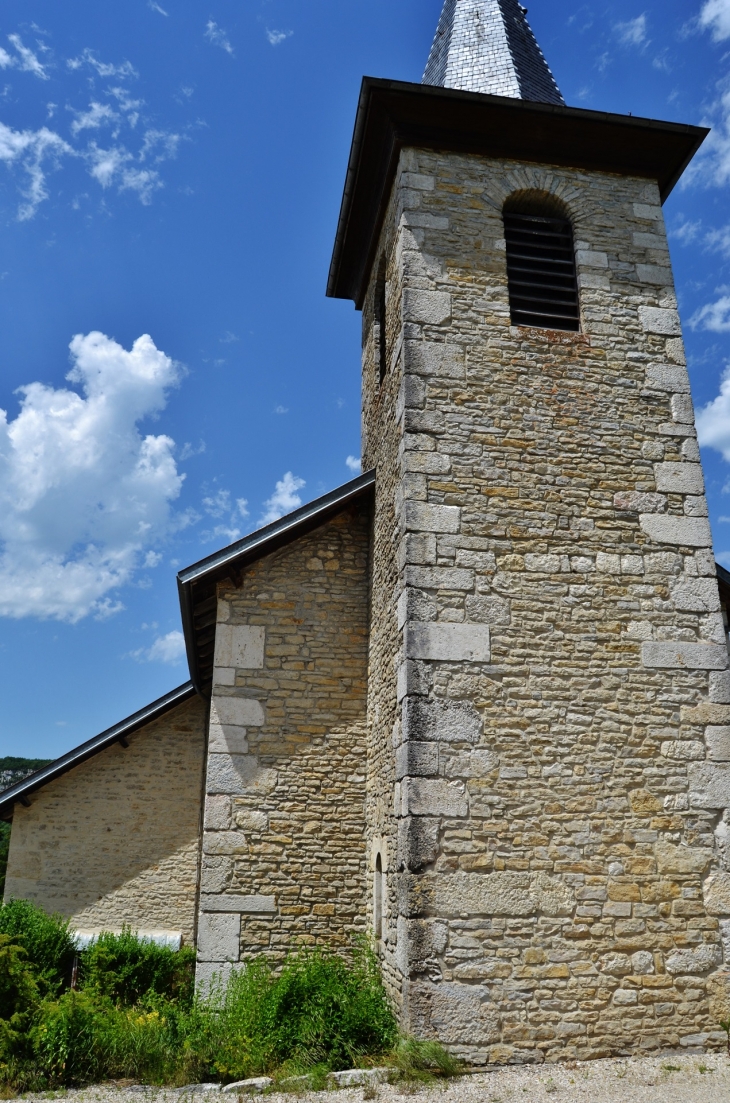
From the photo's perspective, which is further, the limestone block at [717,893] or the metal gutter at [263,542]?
the metal gutter at [263,542]

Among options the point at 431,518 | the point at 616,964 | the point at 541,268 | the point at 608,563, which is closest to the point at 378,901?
the point at 616,964

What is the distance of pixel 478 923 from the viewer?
540cm

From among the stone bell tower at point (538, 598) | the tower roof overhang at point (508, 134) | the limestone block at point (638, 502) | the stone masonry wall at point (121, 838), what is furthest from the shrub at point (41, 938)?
the tower roof overhang at point (508, 134)

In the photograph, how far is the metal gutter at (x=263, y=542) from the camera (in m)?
7.24

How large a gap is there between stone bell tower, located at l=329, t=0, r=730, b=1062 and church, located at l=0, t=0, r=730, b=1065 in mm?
21

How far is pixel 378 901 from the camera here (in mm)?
6277

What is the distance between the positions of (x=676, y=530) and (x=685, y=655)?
101 centimetres

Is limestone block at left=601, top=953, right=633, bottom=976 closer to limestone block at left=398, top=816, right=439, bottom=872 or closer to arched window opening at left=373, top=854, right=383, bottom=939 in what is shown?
limestone block at left=398, top=816, right=439, bottom=872

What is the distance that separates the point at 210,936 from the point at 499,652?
317 centimetres

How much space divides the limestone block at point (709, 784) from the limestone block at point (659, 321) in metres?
3.62

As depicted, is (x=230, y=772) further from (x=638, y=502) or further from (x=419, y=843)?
(x=638, y=502)

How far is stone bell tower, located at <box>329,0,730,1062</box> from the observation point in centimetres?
543

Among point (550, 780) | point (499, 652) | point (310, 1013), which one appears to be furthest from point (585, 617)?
point (310, 1013)

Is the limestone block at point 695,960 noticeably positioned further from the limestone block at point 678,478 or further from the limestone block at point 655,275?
the limestone block at point 655,275
